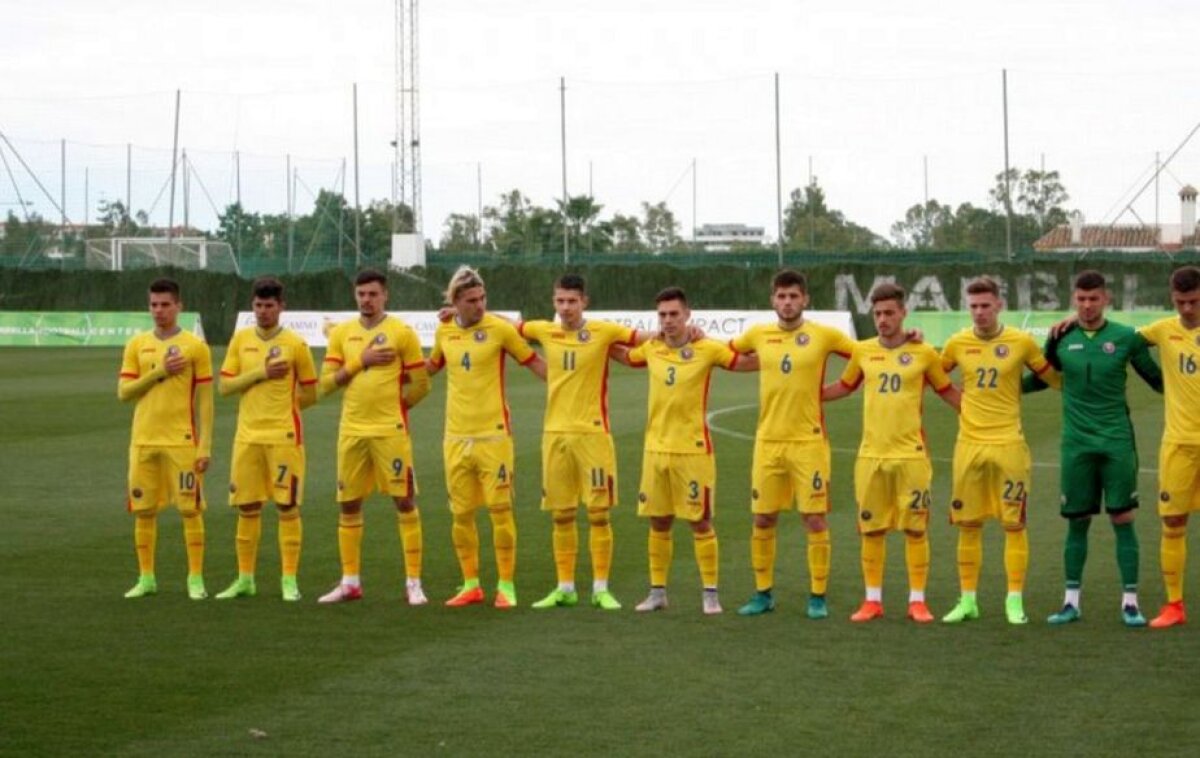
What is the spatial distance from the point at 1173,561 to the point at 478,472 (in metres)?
4.32

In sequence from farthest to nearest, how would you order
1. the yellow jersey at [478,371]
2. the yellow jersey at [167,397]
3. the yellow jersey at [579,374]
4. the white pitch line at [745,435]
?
the white pitch line at [745,435]
the yellow jersey at [167,397]
the yellow jersey at [478,371]
the yellow jersey at [579,374]

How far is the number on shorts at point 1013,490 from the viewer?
11008 millimetres

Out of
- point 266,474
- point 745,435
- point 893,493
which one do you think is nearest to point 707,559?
point 893,493

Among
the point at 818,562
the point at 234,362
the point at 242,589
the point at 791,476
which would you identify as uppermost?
the point at 234,362

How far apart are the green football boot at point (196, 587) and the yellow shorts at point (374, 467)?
43.5 inches

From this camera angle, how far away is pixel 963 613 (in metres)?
11.0

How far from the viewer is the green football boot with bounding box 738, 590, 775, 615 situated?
1130 centimetres

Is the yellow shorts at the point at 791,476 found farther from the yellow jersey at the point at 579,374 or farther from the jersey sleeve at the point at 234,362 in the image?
the jersey sleeve at the point at 234,362

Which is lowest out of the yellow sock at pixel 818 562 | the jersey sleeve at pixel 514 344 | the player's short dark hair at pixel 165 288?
the yellow sock at pixel 818 562

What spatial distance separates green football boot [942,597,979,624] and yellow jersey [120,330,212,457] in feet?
16.3

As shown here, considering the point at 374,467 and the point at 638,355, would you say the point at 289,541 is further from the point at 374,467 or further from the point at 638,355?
the point at 638,355

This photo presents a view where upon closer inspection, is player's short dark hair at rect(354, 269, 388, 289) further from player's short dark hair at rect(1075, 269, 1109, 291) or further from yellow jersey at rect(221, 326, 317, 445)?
player's short dark hair at rect(1075, 269, 1109, 291)

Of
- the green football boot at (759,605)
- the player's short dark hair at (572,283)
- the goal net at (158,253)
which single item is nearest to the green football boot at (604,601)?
the green football boot at (759,605)

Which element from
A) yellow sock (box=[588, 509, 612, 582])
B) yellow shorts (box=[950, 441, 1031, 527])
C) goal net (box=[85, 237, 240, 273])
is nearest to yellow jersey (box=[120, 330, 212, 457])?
yellow sock (box=[588, 509, 612, 582])
